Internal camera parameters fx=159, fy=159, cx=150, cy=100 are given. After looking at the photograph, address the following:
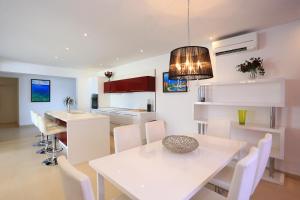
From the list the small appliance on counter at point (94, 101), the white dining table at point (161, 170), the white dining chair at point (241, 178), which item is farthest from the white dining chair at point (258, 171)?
the small appliance on counter at point (94, 101)

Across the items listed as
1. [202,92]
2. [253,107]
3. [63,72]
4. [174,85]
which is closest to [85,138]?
[174,85]

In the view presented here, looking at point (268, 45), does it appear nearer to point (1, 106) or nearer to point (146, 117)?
point (146, 117)

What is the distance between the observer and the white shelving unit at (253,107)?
2465 mm

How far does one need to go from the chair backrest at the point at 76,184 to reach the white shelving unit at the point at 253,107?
2.65 metres

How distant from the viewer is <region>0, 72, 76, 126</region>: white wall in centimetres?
670

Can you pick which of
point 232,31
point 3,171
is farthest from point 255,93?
point 3,171

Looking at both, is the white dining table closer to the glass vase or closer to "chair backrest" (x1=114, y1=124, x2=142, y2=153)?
"chair backrest" (x1=114, y1=124, x2=142, y2=153)

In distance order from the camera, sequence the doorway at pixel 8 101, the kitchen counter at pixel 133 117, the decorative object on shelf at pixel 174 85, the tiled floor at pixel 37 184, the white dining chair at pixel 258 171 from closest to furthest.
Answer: the white dining chair at pixel 258 171
the tiled floor at pixel 37 184
the decorative object on shelf at pixel 174 85
the kitchen counter at pixel 133 117
the doorway at pixel 8 101

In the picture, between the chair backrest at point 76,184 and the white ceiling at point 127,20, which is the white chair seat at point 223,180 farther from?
the white ceiling at point 127,20

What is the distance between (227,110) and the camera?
3236 mm

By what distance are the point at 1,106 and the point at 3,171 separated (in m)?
6.69

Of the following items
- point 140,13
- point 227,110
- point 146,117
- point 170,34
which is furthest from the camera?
point 146,117

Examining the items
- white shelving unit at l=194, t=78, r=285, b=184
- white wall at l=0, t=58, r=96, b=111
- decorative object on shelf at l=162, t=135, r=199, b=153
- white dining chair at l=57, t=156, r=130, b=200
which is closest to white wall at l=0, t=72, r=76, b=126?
white wall at l=0, t=58, r=96, b=111

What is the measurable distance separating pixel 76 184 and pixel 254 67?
3.05 m
